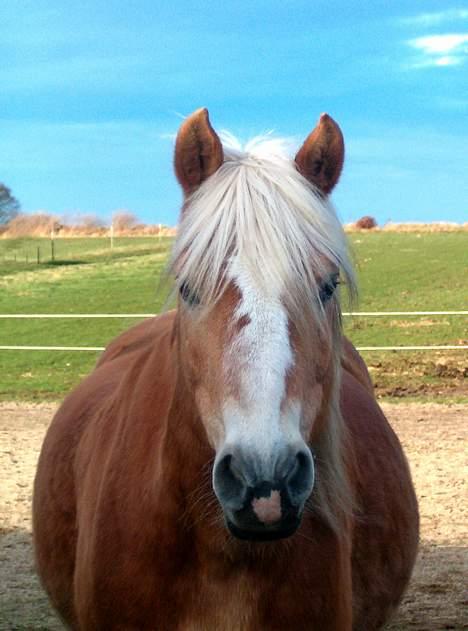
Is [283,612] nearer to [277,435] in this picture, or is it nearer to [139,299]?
[277,435]

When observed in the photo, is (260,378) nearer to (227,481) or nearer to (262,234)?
(227,481)

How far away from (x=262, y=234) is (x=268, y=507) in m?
→ 0.71

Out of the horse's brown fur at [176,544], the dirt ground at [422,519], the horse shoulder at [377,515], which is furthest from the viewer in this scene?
the dirt ground at [422,519]

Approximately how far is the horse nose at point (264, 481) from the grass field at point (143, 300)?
73 cm

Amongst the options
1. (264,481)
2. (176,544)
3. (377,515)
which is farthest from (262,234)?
(377,515)

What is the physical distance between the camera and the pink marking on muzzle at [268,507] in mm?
2062

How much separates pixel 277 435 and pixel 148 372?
1045 millimetres

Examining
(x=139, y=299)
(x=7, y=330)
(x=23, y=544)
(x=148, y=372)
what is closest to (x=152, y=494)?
(x=148, y=372)

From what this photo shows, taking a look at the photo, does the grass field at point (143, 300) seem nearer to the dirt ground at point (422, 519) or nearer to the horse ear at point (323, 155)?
the horse ear at point (323, 155)

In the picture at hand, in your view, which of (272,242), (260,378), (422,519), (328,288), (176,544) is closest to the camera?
(260,378)

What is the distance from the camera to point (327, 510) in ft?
8.79

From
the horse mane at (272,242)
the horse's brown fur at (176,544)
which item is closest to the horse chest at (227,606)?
the horse's brown fur at (176,544)

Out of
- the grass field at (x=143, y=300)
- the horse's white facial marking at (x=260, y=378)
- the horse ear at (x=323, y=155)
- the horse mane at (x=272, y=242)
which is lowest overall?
the grass field at (x=143, y=300)

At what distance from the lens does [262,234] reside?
7.89 feet
